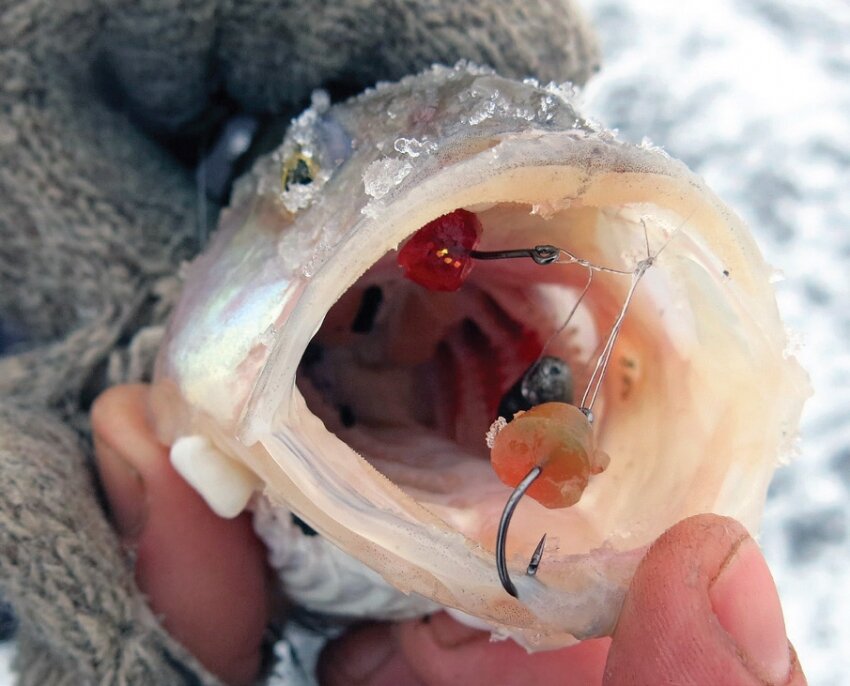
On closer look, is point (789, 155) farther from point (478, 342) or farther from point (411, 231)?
point (411, 231)

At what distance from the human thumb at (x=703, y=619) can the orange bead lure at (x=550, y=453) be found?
0.08 m

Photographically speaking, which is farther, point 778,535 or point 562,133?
point 778,535

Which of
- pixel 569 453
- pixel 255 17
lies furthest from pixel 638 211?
pixel 255 17

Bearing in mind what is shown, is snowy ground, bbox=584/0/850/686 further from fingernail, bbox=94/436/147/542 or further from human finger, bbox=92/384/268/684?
fingernail, bbox=94/436/147/542

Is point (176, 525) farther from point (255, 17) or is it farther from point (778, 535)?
point (778, 535)

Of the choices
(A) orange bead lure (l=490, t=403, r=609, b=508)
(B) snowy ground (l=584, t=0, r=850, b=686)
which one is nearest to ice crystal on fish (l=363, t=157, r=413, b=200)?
(A) orange bead lure (l=490, t=403, r=609, b=508)

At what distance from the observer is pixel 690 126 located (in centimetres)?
224

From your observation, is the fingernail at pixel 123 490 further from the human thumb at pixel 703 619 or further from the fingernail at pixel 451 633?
the human thumb at pixel 703 619

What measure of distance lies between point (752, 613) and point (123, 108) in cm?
109

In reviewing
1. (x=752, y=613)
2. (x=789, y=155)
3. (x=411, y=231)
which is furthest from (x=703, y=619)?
(x=789, y=155)

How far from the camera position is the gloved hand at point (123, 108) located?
3.28 feet

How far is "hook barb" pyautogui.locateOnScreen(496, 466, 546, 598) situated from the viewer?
487 millimetres

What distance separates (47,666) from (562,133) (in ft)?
2.25

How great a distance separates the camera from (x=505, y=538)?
0.51 m
